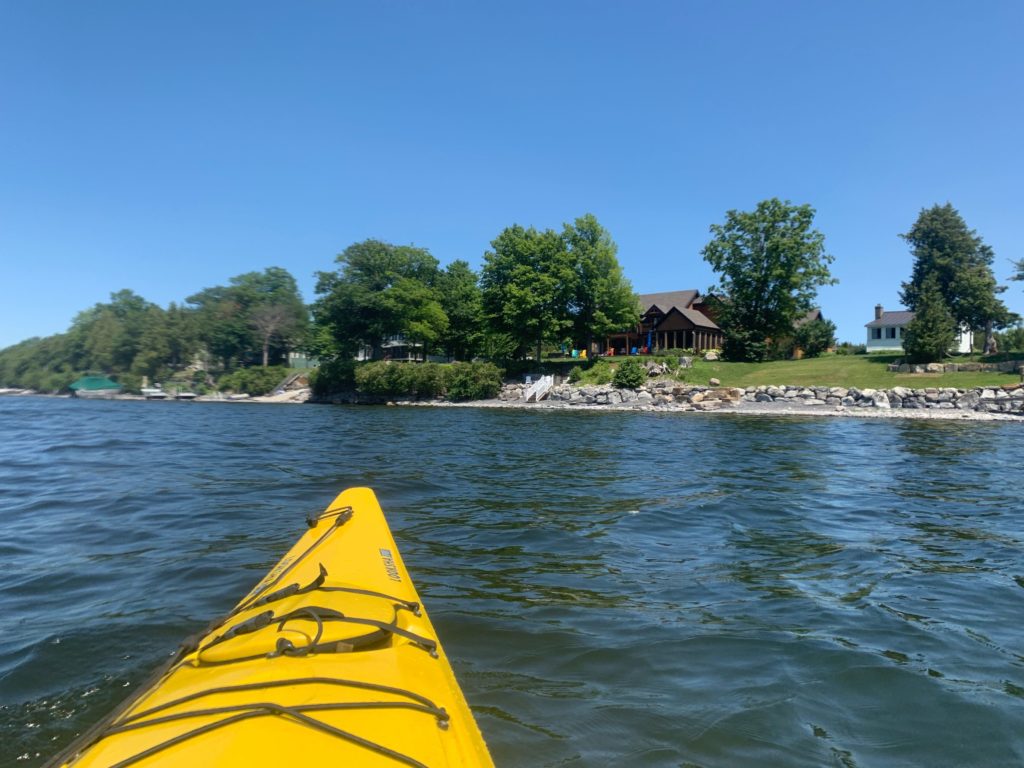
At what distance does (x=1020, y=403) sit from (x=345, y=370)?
133 ft

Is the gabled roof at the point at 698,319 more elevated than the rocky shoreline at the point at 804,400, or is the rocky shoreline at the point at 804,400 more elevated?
the gabled roof at the point at 698,319

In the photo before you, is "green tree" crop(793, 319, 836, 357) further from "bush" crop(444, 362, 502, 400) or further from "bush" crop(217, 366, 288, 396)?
"bush" crop(217, 366, 288, 396)

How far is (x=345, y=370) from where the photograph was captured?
45.4 metres

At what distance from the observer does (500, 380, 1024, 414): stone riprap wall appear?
24.8 meters

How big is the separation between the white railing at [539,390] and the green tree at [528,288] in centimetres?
476

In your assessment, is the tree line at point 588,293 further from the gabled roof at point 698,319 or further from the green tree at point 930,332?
the gabled roof at point 698,319

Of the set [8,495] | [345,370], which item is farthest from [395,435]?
[345,370]

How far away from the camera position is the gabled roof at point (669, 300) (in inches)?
2125

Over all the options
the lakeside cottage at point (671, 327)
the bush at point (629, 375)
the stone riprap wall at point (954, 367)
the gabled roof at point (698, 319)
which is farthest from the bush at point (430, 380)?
the stone riprap wall at point (954, 367)

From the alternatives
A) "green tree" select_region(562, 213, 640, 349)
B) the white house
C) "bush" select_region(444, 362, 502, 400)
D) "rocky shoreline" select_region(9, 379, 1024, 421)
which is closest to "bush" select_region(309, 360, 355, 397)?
"rocky shoreline" select_region(9, 379, 1024, 421)

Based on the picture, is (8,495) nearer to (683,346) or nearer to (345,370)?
(345,370)

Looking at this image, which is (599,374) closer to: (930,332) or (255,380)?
(930,332)

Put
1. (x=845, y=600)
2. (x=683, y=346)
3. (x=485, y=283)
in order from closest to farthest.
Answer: (x=845, y=600) → (x=485, y=283) → (x=683, y=346)

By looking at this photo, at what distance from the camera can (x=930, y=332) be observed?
3164 centimetres
